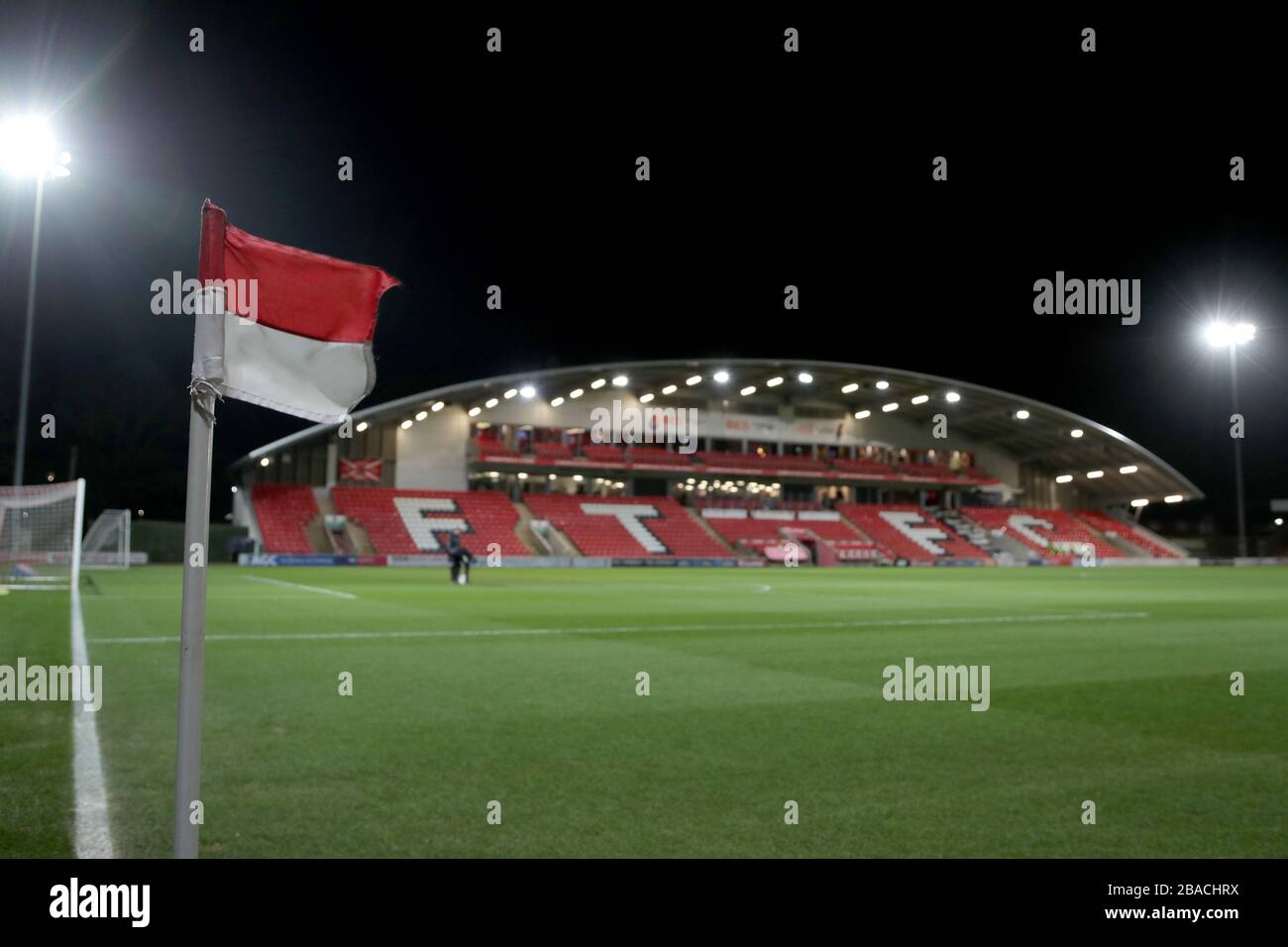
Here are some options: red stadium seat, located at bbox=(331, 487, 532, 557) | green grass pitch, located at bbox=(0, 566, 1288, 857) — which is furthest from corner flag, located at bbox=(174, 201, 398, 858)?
red stadium seat, located at bbox=(331, 487, 532, 557)

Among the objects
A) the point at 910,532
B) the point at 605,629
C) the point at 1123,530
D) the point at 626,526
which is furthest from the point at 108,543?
the point at 1123,530

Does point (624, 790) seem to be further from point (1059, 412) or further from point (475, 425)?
point (1059, 412)

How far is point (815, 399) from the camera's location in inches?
2493

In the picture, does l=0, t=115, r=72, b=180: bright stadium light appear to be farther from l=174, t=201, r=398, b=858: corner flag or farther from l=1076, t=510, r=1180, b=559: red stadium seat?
l=1076, t=510, r=1180, b=559: red stadium seat

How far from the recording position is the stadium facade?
5050 centimetres

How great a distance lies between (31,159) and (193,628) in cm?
2595

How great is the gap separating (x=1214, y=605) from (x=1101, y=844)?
1934cm

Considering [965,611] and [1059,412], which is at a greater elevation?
[1059,412]

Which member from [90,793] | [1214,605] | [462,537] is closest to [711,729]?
[90,793]

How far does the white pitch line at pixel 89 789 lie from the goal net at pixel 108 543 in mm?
33312

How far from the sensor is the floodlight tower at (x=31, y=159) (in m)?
21.8

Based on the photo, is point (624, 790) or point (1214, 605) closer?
point (624, 790)

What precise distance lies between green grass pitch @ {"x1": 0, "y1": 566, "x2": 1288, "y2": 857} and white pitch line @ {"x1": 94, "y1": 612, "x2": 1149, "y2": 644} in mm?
143

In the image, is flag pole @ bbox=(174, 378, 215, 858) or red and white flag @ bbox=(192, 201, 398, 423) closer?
flag pole @ bbox=(174, 378, 215, 858)
